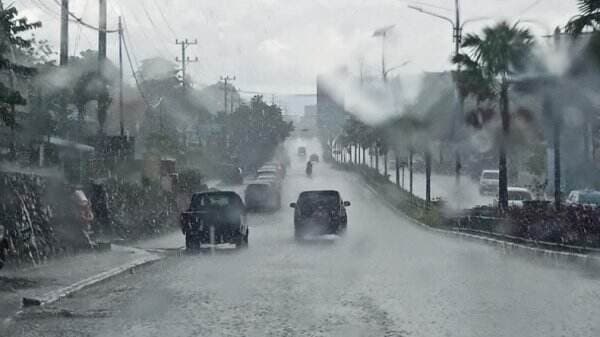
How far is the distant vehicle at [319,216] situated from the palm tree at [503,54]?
6988 millimetres

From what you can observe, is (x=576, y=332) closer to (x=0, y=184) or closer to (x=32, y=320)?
(x=32, y=320)

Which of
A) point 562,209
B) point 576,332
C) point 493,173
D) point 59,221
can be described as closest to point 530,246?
point 562,209

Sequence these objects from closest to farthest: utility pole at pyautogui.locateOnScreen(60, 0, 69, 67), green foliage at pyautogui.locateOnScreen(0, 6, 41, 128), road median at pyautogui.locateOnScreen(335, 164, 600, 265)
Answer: green foliage at pyautogui.locateOnScreen(0, 6, 41, 128), road median at pyautogui.locateOnScreen(335, 164, 600, 265), utility pole at pyautogui.locateOnScreen(60, 0, 69, 67)

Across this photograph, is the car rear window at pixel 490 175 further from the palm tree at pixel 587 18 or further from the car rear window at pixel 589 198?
the palm tree at pixel 587 18

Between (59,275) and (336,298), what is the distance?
705 cm

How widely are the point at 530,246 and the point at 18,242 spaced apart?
44.9 feet

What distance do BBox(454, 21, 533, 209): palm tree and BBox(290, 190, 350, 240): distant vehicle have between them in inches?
275

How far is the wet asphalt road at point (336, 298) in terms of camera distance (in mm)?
13492

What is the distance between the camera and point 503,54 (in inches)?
1710

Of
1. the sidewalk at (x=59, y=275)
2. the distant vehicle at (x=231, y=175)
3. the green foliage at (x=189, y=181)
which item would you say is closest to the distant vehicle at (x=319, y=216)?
the sidewalk at (x=59, y=275)

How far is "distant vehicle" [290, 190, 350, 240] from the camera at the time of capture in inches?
1572

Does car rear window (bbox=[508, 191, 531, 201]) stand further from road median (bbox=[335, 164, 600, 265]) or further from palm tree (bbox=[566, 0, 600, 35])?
palm tree (bbox=[566, 0, 600, 35])

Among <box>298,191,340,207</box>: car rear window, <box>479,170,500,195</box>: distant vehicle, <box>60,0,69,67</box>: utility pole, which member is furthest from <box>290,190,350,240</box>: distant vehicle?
<box>479,170,500,195</box>: distant vehicle

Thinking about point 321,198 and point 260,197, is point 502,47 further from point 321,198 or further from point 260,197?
point 260,197
